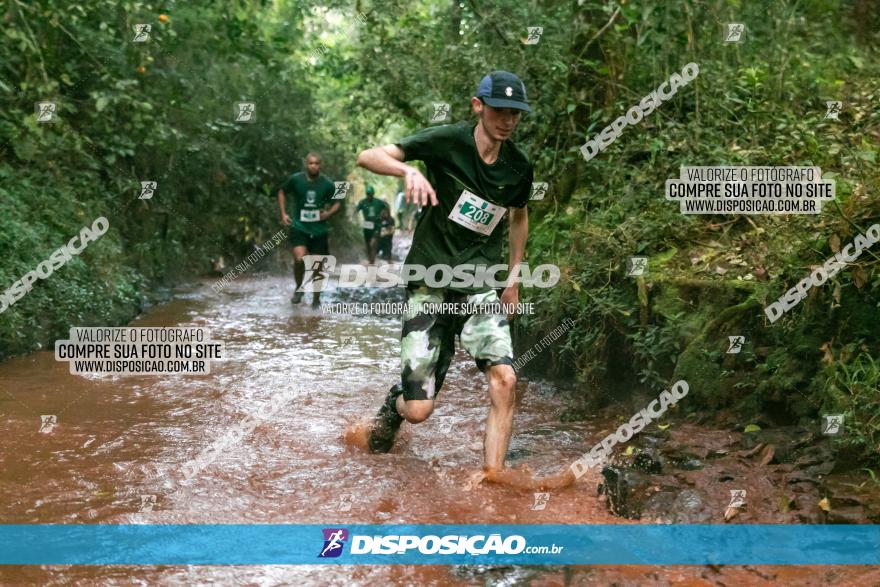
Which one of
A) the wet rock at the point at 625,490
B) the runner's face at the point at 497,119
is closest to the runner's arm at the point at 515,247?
the runner's face at the point at 497,119

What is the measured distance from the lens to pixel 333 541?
12.7 ft

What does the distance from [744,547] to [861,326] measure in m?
1.50

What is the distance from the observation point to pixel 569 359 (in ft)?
22.9

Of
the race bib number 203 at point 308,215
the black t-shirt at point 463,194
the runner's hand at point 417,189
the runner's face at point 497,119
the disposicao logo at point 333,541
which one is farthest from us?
the race bib number 203 at point 308,215

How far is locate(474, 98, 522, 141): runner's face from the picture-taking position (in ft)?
14.8

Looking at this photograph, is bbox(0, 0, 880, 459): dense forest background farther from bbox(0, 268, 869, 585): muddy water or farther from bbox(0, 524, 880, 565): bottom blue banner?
bbox(0, 268, 869, 585): muddy water

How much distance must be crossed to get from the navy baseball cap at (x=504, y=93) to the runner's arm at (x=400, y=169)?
1.70 feet

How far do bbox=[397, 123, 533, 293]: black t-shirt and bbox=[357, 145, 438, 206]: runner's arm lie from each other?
0.15 m

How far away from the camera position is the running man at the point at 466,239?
14.8 ft

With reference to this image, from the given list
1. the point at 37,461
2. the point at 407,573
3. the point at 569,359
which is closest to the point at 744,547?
the point at 407,573

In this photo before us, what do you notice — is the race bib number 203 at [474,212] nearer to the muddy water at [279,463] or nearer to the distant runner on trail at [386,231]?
the muddy water at [279,463]

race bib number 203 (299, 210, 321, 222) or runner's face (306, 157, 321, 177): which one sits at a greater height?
runner's face (306, 157, 321, 177)

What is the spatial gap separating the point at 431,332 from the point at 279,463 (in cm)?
121

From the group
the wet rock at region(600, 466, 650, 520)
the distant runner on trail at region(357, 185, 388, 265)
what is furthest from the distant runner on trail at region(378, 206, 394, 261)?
the wet rock at region(600, 466, 650, 520)
